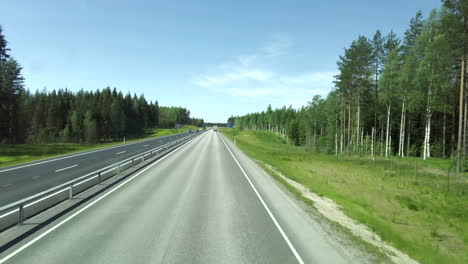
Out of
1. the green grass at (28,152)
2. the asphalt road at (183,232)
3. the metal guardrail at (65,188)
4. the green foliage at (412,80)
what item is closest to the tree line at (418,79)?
the green foliage at (412,80)

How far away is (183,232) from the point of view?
7.02 meters

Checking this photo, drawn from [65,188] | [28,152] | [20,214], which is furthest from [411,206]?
[28,152]

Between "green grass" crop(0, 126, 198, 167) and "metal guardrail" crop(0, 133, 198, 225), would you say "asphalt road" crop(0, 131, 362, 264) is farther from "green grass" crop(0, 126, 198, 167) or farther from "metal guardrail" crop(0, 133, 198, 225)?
"green grass" crop(0, 126, 198, 167)

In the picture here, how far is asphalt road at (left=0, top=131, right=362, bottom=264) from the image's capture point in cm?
569

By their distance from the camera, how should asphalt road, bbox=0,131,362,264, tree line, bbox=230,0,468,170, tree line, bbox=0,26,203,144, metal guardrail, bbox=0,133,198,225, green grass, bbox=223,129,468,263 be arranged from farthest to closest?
tree line, bbox=0,26,203,144 < tree line, bbox=230,0,468,170 < green grass, bbox=223,129,468,263 < metal guardrail, bbox=0,133,198,225 < asphalt road, bbox=0,131,362,264

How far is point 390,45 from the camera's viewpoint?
33.2 meters

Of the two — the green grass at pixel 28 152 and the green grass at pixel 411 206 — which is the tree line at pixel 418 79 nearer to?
the green grass at pixel 411 206

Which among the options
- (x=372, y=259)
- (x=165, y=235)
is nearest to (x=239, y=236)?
(x=165, y=235)

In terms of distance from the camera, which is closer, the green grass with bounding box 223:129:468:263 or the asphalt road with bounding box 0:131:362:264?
the asphalt road with bounding box 0:131:362:264

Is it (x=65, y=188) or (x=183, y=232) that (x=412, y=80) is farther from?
(x=65, y=188)

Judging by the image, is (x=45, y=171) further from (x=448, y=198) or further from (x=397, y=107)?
(x=397, y=107)

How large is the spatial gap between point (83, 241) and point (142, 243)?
165cm

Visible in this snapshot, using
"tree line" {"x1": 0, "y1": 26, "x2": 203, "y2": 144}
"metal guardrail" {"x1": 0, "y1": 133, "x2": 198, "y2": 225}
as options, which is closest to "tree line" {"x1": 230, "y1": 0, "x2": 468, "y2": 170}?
"metal guardrail" {"x1": 0, "y1": 133, "x2": 198, "y2": 225}

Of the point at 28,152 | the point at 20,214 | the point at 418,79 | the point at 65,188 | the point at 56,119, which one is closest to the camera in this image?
the point at 20,214
